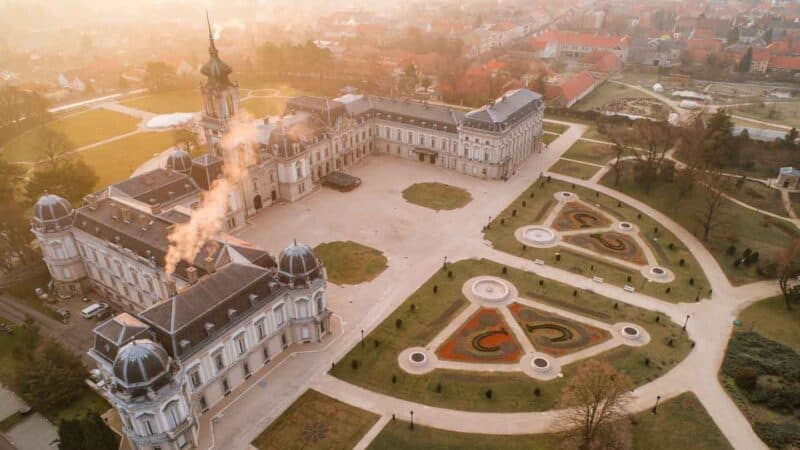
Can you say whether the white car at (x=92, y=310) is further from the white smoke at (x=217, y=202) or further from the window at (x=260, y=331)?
the window at (x=260, y=331)

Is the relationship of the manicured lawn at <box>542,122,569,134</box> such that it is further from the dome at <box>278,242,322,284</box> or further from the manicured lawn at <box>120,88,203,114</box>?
the manicured lawn at <box>120,88,203,114</box>

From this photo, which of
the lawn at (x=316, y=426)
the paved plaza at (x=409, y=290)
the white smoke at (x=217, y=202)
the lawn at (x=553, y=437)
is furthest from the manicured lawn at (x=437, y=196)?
the lawn at (x=553, y=437)

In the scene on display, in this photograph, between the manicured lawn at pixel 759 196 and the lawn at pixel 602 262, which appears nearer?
the lawn at pixel 602 262

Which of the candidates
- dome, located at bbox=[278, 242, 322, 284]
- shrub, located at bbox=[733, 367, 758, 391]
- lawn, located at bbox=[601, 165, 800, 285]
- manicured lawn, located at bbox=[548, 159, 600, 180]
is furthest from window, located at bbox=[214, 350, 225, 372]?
Result: manicured lawn, located at bbox=[548, 159, 600, 180]

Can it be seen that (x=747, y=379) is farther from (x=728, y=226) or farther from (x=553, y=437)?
(x=728, y=226)

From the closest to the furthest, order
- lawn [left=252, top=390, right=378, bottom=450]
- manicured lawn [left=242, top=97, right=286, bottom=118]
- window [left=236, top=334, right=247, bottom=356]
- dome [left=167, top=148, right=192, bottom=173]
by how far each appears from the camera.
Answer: lawn [left=252, top=390, right=378, bottom=450], window [left=236, top=334, right=247, bottom=356], dome [left=167, top=148, right=192, bottom=173], manicured lawn [left=242, top=97, right=286, bottom=118]

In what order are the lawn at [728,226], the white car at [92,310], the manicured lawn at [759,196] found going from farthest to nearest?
the manicured lawn at [759,196], the lawn at [728,226], the white car at [92,310]

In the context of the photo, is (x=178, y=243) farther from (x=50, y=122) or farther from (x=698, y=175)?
(x=50, y=122)

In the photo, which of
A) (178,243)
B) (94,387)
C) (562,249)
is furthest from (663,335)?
(94,387)
